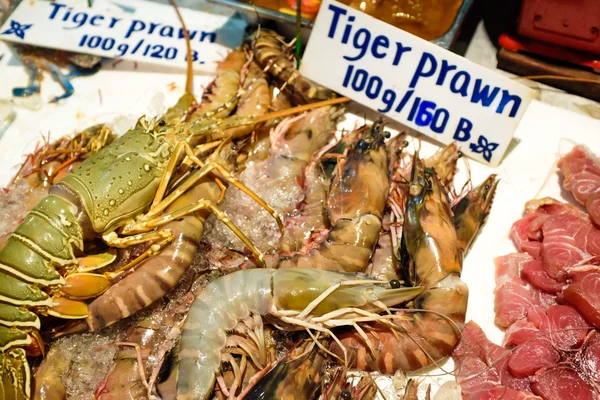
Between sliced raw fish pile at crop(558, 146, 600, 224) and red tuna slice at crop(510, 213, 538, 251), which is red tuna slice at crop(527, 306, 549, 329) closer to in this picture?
red tuna slice at crop(510, 213, 538, 251)

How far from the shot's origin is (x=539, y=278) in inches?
88.3

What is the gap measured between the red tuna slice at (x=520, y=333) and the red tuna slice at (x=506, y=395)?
21 cm

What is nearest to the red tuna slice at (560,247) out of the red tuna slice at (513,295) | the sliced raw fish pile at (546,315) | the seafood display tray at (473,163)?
the sliced raw fish pile at (546,315)

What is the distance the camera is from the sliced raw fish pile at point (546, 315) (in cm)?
198

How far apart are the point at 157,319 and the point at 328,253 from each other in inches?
30.7

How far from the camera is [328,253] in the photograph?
2221mm

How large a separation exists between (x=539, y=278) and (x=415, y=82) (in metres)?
1.08

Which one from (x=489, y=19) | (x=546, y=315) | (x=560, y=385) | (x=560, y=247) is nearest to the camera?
(x=560, y=385)

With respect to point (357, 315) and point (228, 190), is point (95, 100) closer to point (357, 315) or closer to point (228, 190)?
point (228, 190)

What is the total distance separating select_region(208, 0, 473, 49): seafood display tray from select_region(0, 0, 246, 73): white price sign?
0.98 feet

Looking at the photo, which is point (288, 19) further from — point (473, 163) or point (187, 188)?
point (473, 163)

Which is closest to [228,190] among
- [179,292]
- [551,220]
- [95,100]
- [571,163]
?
[179,292]

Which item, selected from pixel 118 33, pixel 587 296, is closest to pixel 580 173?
pixel 587 296

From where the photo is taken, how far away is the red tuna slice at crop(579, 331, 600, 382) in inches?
77.3
